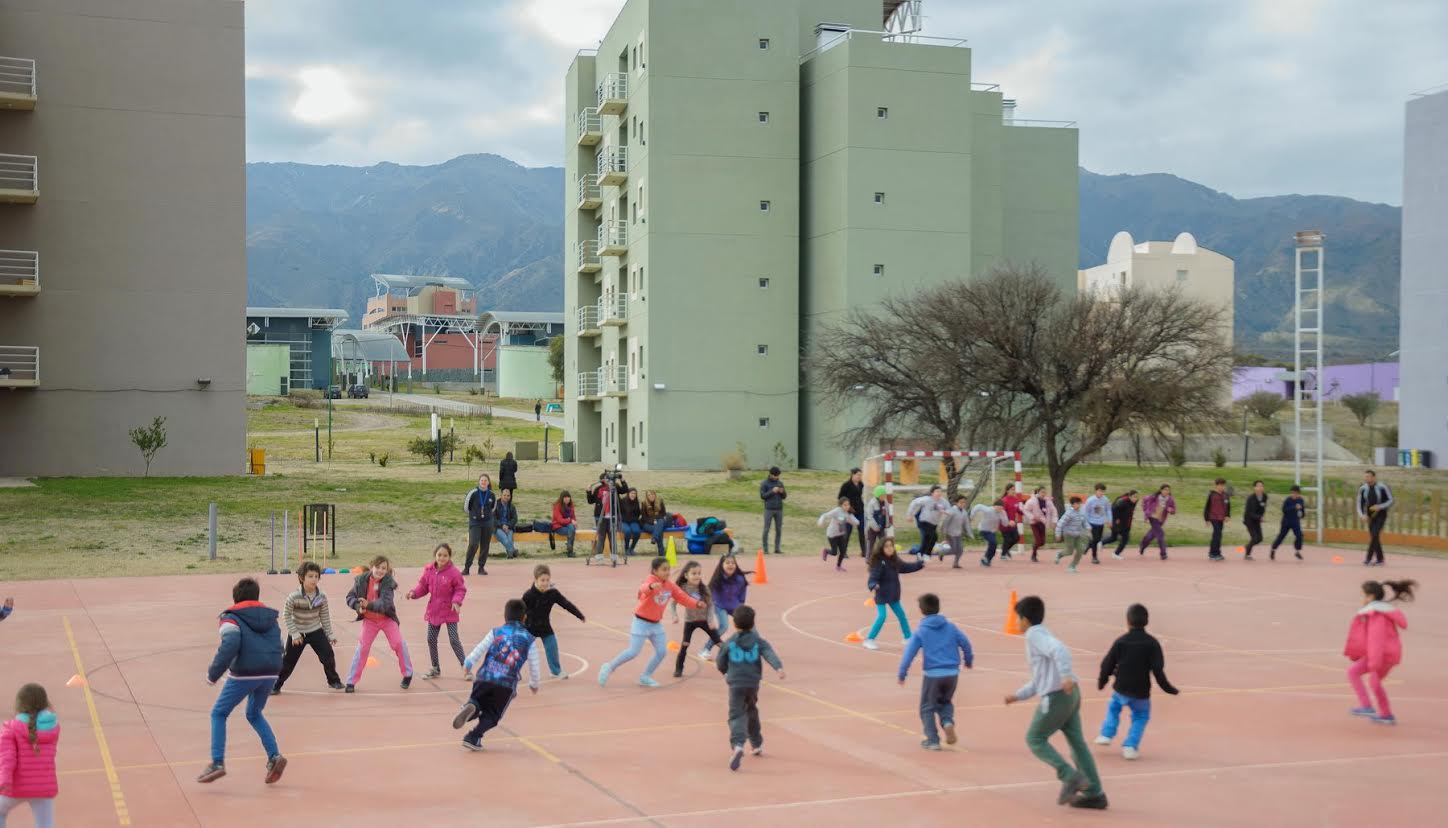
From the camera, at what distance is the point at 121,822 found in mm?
9555

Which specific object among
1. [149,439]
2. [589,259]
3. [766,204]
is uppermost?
[766,204]

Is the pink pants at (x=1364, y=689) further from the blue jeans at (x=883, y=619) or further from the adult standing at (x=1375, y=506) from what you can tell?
the adult standing at (x=1375, y=506)

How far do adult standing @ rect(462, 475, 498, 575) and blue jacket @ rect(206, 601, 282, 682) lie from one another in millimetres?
14711

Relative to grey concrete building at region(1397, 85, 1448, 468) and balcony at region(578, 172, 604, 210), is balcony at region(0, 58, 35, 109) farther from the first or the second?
grey concrete building at region(1397, 85, 1448, 468)

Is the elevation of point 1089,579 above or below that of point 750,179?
below

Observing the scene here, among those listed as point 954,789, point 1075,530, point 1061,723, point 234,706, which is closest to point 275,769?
point 234,706

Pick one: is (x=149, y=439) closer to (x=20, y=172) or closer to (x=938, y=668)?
(x=20, y=172)

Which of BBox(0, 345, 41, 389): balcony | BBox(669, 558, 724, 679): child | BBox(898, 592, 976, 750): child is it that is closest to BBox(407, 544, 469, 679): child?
BBox(669, 558, 724, 679): child

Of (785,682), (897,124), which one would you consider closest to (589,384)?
(897,124)

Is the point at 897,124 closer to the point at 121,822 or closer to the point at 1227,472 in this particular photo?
the point at 1227,472

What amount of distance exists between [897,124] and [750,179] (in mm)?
7198

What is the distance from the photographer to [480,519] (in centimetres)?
2639

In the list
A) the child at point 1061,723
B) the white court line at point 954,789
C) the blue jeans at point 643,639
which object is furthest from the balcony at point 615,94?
the child at point 1061,723

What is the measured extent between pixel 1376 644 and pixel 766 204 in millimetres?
50608
